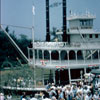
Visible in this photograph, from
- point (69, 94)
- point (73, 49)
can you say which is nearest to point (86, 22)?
point (73, 49)

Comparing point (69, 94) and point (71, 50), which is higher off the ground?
point (71, 50)

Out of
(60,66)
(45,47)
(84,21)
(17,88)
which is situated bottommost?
(17,88)

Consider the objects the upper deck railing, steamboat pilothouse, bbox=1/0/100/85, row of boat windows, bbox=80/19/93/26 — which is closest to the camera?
steamboat pilothouse, bbox=1/0/100/85

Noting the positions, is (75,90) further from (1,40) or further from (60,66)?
(1,40)

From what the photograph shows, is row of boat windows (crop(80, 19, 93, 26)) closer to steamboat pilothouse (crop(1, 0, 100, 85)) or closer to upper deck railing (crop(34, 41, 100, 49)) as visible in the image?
steamboat pilothouse (crop(1, 0, 100, 85))

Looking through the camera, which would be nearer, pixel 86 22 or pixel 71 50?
pixel 71 50

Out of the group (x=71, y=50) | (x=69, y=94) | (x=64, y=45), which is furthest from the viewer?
(x=71, y=50)

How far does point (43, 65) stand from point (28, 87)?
2.63 meters

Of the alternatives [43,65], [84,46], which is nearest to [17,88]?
[43,65]

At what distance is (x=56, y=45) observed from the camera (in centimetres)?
2872

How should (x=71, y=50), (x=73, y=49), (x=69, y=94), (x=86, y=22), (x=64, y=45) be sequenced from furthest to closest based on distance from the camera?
(x=86, y=22), (x=71, y=50), (x=64, y=45), (x=73, y=49), (x=69, y=94)

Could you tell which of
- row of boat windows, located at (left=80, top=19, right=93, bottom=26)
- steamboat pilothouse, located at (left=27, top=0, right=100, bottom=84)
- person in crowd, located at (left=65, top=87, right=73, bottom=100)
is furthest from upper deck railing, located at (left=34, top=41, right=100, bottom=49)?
person in crowd, located at (left=65, top=87, right=73, bottom=100)

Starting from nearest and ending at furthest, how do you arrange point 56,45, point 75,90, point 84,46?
1. point 75,90
2. point 56,45
3. point 84,46

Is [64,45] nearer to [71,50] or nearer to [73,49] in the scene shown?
[73,49]
